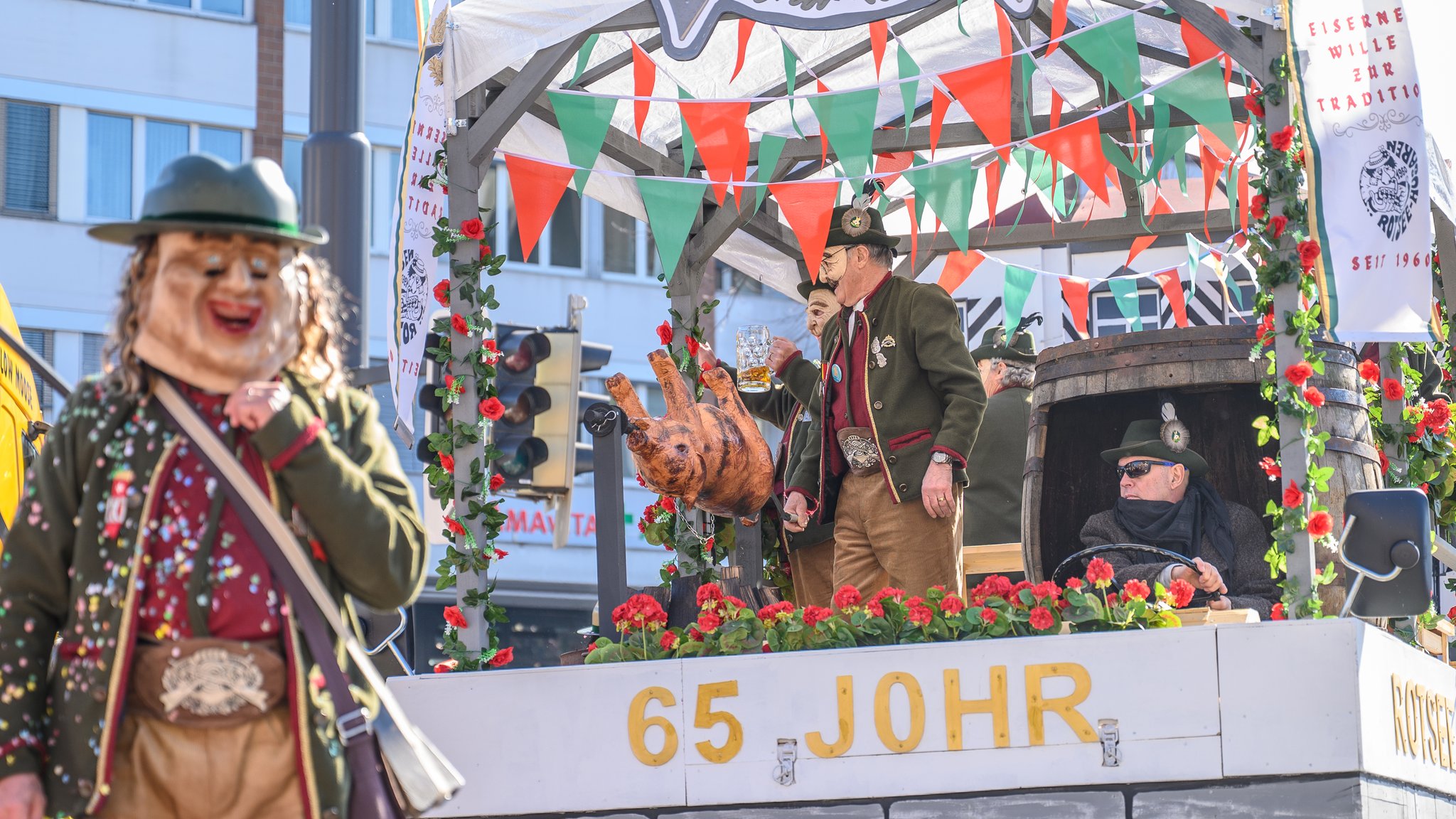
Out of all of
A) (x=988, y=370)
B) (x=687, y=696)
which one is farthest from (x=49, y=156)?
(x=687, y=696)

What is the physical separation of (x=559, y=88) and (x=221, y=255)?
4917 millimetres

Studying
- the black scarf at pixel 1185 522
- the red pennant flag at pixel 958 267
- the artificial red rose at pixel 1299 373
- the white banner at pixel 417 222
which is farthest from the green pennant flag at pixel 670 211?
the red pennant flag at pixel 958 267

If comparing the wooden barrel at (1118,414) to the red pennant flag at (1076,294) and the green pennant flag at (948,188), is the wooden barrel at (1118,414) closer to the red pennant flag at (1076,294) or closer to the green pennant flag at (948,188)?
the green pennant flag at (948,188)

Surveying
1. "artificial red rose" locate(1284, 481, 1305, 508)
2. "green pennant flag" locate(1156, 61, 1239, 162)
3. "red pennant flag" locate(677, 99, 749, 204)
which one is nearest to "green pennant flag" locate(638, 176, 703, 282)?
"red pennant flag" locate(677, 99, 749, 204)

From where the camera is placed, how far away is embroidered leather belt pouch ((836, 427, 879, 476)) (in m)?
6.35

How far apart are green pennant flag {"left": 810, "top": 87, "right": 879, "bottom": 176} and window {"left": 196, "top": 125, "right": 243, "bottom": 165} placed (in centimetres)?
1471

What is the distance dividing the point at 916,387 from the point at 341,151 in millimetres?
2320

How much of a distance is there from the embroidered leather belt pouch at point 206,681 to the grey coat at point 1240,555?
479 cm

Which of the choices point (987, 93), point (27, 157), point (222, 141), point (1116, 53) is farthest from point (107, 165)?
point (1116, 53)

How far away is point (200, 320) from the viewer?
8.98ft

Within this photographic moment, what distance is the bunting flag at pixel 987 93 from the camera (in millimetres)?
6824

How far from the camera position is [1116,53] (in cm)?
635

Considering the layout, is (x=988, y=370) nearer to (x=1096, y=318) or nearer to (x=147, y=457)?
(x=1096, y=318)

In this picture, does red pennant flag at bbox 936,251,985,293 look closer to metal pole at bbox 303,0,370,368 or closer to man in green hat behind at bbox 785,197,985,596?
man in green hat behind at bbox 785,197,985,596
